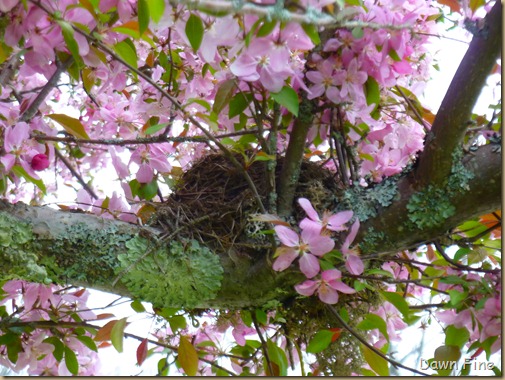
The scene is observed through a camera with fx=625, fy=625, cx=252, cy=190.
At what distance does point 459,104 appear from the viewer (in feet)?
3.83

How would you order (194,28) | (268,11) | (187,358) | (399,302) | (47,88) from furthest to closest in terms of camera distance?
(187,358), (47,88), (399,302), (194,28), (268,11)

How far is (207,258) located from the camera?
4.49 ft

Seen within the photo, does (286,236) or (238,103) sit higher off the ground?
(238,103)

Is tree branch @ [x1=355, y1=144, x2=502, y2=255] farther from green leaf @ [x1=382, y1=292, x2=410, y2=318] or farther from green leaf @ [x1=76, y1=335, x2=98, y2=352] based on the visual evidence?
green leaf @ [x1=76, y1=335, x2=98, y2=352]

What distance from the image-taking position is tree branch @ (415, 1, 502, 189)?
1121 millimetres

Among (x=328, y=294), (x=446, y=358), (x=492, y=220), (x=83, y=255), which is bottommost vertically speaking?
(x=446, y=358)

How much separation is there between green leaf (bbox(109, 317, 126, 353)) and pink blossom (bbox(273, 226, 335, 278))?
1.23ft

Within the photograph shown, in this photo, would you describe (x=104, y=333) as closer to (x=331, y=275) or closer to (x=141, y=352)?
(x=141, y=352)

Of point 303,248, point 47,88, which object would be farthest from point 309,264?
point 47,88

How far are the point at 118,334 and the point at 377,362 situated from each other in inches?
23.2

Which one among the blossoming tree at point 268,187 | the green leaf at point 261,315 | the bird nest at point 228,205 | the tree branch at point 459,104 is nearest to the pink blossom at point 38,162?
the blossoming tree at point 268,187

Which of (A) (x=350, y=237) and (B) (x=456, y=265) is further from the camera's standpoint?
(B) (x=456, y=265)

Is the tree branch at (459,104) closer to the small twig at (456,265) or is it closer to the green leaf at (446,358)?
the small twig at (456,265)

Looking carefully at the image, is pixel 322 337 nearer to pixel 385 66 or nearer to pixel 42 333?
pixel 385 66
